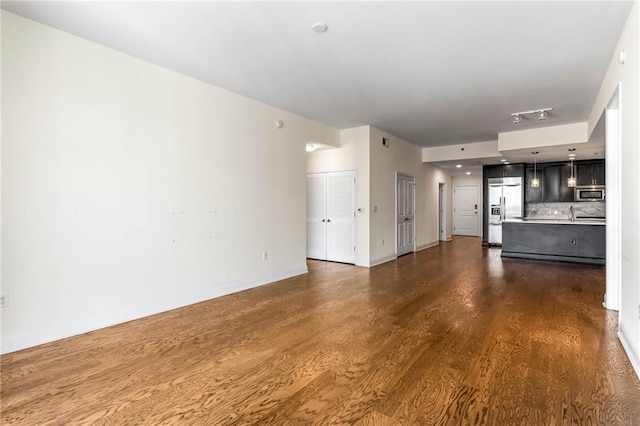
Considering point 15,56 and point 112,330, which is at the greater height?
point 15,56

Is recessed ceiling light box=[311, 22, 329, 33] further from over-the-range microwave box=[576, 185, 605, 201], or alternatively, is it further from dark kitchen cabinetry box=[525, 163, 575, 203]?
over-the-range microwave box=[576, 185, 605, 201]

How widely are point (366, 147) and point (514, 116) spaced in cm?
259

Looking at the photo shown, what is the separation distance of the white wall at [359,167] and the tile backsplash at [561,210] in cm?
571

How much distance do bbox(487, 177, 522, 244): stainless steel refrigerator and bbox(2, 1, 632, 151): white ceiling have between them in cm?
453

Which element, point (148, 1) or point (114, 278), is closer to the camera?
point (148, 1)

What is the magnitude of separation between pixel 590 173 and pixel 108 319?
1059 cm

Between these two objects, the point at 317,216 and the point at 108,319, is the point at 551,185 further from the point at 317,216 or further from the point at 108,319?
the point at 108,319

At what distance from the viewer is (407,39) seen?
3021 millimetres

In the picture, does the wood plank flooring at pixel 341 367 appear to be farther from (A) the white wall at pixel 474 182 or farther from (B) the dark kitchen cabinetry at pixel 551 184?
(A) the white wall at pixel 474 182

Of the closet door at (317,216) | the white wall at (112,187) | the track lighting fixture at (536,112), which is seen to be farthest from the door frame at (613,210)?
the closet door at (317,216)

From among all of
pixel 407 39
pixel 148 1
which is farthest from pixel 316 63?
pixel 148 1

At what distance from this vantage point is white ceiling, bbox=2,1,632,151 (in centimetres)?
A: 260

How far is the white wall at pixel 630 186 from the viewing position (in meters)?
2.43

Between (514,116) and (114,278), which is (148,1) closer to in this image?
(114,278)
